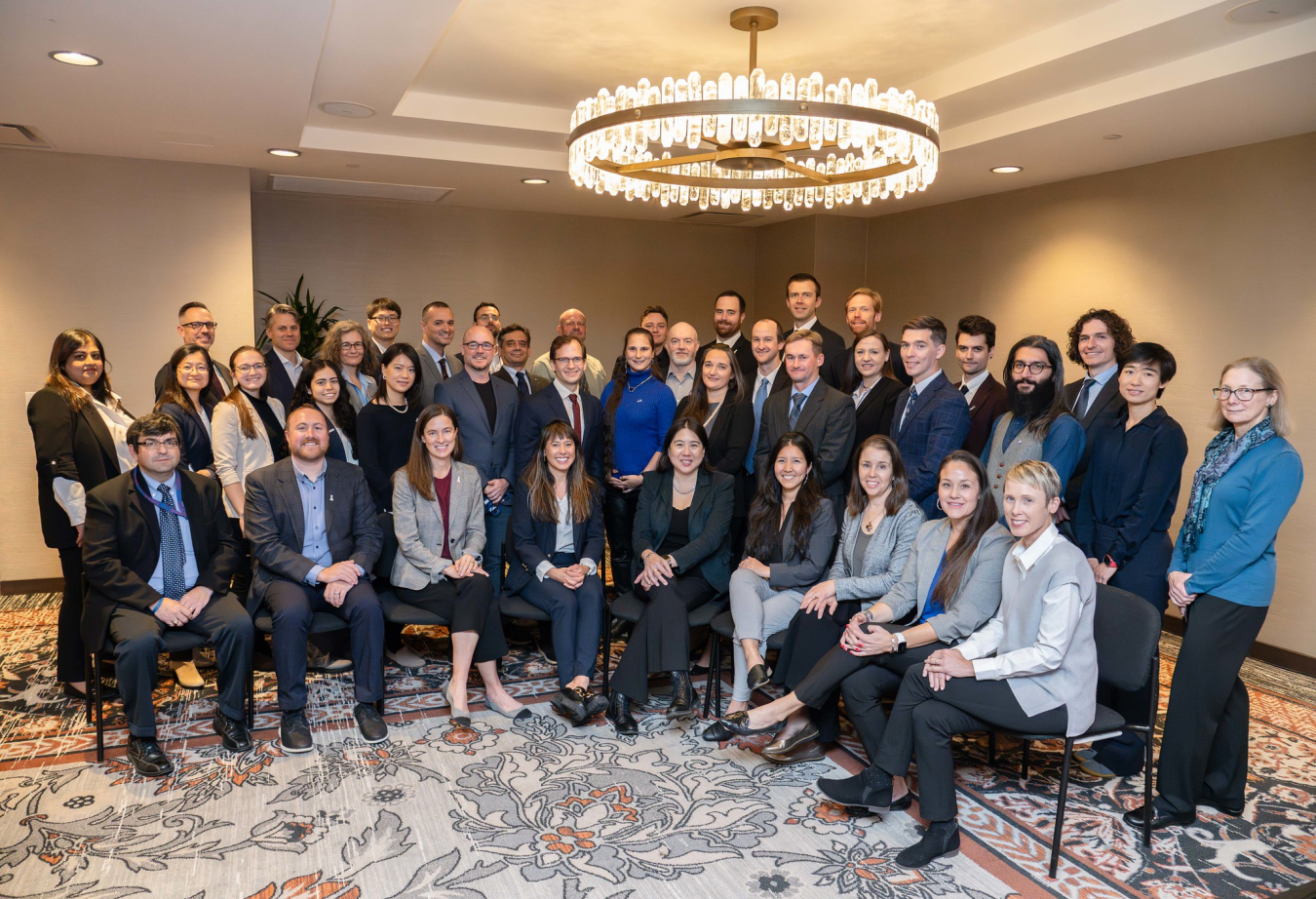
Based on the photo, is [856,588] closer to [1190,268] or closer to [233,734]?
[233,734]

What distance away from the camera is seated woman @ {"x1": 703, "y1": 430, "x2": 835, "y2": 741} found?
3838mm

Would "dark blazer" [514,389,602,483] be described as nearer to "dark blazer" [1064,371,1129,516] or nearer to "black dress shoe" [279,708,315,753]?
"black dress shoe" [279,708,315,753]

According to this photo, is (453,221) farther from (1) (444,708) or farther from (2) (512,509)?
(1) (444,708)

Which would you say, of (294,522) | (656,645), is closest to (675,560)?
(656,645)

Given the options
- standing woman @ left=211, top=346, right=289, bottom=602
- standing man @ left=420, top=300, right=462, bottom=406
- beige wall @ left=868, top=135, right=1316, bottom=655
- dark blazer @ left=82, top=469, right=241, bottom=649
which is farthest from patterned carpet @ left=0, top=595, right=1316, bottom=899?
standing man @ left=420, top=300, right=462, bottom=406

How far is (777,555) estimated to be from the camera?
159 inches

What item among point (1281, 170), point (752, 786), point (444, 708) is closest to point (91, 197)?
point (444, 708)

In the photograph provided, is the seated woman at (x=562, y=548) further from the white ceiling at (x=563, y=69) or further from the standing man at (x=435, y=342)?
the white ceiling at (x=563, y=69)

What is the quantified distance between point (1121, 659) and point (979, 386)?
68.3 inches

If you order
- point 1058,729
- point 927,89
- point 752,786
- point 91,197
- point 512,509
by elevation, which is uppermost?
point 927,89

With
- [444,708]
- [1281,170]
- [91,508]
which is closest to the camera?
[91,508]

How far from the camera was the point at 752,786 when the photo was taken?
11.2ft

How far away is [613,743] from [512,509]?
1249 millimetres

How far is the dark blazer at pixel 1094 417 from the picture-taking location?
3686mm
